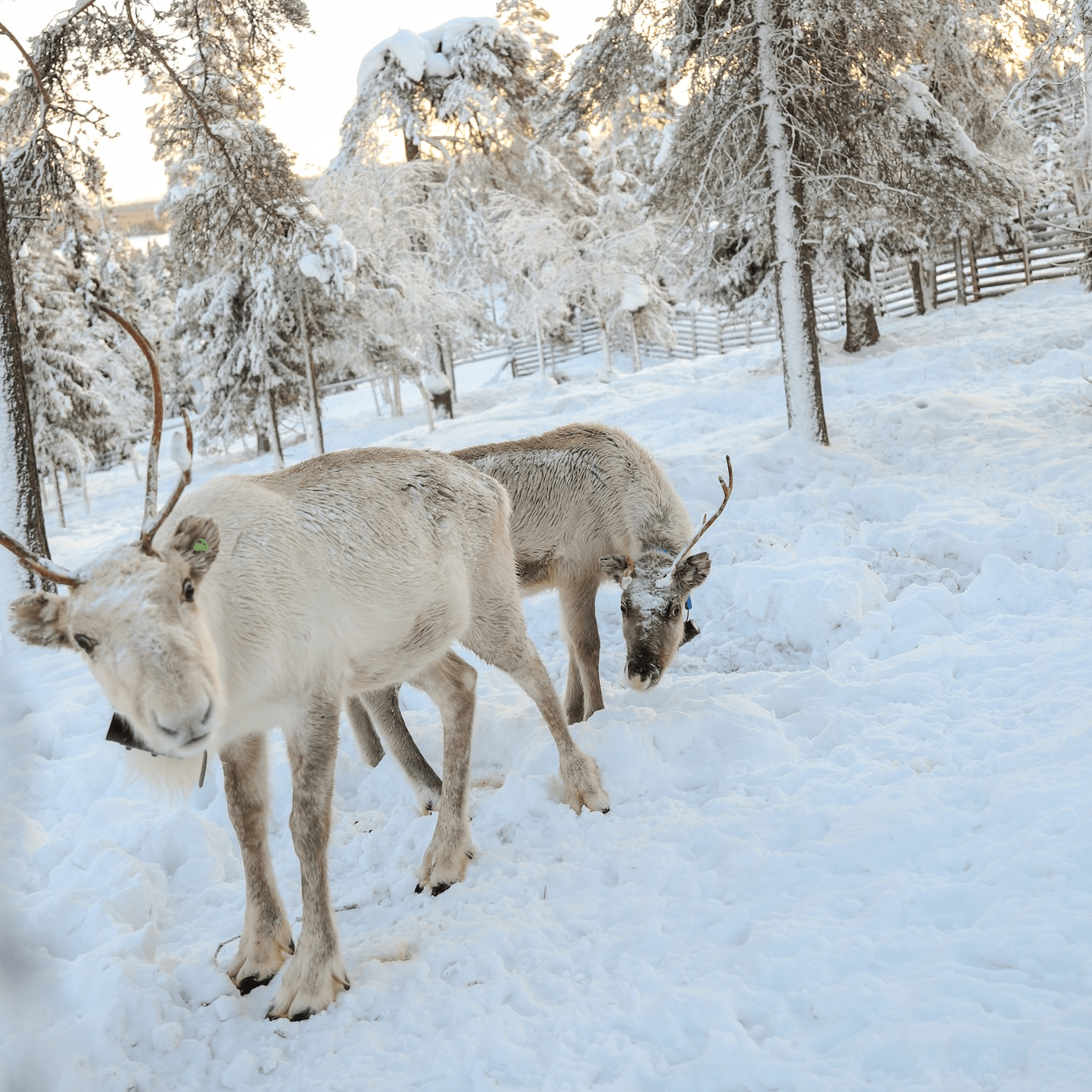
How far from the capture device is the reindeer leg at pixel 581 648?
5391 mm

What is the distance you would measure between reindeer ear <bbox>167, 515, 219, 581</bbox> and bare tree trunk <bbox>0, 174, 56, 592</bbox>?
610 cm

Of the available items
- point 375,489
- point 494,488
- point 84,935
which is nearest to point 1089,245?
point 494,488

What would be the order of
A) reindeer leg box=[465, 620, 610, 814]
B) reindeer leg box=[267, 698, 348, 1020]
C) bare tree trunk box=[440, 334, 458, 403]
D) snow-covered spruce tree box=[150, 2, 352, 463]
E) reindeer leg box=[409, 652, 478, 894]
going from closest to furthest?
1. reindeer leg box=[267, 698, 348, 1020]
2. reindeer leg box=[409, 652, 478, 894]
3. reindeer leg box=[465, 620, 610, 814]
4. snow-covered spruce tree box=[150, 2, 352, 463]
5. bare tree trunk box=[440, 334, 458, 403]

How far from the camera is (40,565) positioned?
2404 millimetres

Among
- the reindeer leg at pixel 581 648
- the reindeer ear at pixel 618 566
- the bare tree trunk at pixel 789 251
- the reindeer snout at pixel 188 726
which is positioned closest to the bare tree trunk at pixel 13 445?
the reindeer leg at pixel 581 648

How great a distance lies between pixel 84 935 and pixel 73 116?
8.69 metres

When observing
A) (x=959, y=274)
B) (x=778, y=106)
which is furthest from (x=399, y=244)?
(x=778, y=106)

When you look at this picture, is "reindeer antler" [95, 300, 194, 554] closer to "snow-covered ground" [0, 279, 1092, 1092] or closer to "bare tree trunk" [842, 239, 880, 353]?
"snow-covered ground" [0, 279, 1092, 1092]

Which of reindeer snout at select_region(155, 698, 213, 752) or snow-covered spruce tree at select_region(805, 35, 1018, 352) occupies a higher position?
snow-covered spruce tree at select_region(805, 35, 1018, 352)

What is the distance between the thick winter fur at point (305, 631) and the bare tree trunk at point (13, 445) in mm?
5354

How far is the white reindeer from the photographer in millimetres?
2395

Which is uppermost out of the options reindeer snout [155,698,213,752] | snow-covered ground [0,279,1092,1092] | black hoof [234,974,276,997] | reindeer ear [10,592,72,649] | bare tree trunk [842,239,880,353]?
bare tree trunk [842,239,880,353]

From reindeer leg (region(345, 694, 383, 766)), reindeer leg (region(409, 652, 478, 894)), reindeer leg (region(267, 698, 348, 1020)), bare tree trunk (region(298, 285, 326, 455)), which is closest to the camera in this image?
reindeer leg (region(267, 698, 348, 1020))

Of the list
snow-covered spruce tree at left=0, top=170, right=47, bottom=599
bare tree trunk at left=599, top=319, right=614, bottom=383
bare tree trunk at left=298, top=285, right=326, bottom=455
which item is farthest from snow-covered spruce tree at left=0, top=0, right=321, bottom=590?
bare tree trunk at left=599, top=319, right=614, bottom=383
